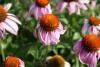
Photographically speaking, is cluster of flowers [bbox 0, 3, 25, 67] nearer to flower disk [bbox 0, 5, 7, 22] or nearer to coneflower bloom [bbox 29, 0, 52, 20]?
flower disk [bbox 0, 5, 7, 22]

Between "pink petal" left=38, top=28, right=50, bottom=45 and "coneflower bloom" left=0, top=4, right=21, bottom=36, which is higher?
"coneflower bloom" left=0, top=4, right=21, bottom=36

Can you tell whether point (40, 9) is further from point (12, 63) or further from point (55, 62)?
point (12, 63)

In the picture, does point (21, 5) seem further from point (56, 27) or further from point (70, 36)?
point (56, 27)

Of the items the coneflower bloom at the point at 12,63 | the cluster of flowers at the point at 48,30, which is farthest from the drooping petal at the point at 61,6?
the coneflower bloom at the point at 12,63

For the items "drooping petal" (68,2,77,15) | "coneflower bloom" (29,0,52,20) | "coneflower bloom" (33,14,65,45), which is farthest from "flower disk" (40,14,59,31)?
"drooping petal" (68,2,77,15)

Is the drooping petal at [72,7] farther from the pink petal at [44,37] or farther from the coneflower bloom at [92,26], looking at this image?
the pink petal at [44,37]

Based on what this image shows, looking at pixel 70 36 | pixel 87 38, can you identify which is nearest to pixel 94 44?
pixel 87 38
